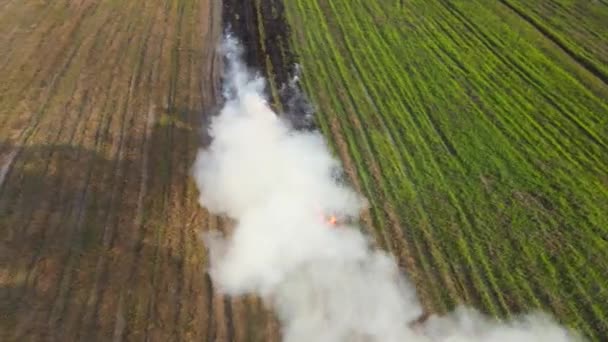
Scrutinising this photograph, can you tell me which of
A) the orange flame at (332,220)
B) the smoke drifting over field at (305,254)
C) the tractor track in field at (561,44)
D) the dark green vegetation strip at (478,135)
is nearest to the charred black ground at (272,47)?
the dark green vegetation strip at (478,135)

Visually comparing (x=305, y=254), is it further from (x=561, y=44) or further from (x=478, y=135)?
(x=561, y=44)

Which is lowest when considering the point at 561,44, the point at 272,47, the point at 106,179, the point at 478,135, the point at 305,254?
the point at 106,179

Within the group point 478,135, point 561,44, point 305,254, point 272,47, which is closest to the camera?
point 305,254

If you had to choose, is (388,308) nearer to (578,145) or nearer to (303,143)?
(303,143)

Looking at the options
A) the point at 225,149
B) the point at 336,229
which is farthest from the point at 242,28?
the point at 336,229

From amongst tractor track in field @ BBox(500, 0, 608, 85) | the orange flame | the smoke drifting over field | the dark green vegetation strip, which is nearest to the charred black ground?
the dark green vegetation strip

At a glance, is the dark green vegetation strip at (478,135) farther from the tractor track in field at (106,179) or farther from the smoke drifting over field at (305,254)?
the tractor track in field at (106,179)

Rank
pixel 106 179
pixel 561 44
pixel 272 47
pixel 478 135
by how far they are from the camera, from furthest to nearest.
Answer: pixel 561 44 < pixel 272 47 < pixel 478 135 < pixel 106 179

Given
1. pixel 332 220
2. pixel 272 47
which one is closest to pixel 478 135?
pixel 332 220

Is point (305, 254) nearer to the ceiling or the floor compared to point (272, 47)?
nearer to the floor
